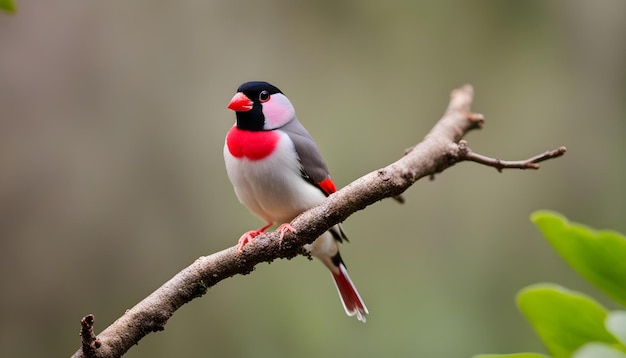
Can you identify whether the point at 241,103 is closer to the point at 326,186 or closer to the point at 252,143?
the point at 252,143

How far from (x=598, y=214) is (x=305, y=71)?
155 cm

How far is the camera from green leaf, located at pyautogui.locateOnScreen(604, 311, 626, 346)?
1.22 feet

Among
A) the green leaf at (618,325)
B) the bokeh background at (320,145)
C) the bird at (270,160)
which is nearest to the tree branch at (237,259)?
the bird at (270,160)

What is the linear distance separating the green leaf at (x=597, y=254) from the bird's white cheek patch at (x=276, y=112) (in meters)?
1.06

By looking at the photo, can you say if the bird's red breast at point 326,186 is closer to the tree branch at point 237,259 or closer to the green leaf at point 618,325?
the tree branch at point 237,259

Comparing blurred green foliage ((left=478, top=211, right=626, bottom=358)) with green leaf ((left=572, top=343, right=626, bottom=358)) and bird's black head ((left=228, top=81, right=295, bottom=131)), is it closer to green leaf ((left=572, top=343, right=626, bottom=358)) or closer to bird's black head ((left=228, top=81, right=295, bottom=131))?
green leaf ((left=572, top=343, right=626, bottom=358))

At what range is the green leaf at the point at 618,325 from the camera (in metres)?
0.37

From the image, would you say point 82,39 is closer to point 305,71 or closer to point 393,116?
point 305,71

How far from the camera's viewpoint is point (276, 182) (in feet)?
4.72

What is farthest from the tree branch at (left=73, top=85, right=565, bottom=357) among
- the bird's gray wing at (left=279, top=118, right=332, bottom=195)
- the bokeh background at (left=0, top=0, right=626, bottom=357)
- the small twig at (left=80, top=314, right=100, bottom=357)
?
the bokeh background at (left=0, top=0, right=626, bottom=357)

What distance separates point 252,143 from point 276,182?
0.10 metres

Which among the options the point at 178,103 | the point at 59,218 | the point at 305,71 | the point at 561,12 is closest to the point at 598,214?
the point at 561,12

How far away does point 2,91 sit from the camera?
2.87 meters

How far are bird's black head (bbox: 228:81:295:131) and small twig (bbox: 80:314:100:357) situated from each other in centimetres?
58
